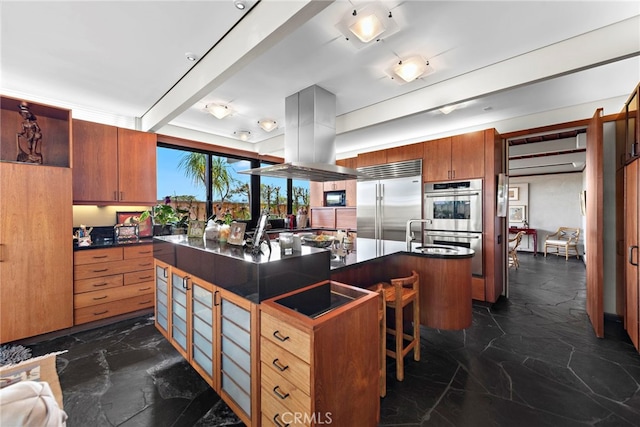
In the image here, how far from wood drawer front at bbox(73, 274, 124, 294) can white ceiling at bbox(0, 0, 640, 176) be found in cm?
212

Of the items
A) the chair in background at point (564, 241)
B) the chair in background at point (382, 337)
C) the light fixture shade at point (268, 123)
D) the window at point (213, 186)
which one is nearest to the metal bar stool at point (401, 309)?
the chair in background at point (382, 337)

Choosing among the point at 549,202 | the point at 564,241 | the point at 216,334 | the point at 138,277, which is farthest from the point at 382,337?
the point at 549,202

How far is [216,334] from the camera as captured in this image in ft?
5.98

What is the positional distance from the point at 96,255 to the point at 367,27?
3771 mm

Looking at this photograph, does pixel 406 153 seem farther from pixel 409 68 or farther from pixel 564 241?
pixel 564 241

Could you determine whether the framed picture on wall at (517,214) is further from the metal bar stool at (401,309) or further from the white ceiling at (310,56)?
the metal bar stool at (401,309)

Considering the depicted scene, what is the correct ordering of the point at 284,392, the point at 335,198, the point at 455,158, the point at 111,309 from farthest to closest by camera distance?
1. the point at 335,198
2. the point at 455,158
3. the point at 111,309
4. the point at 284,392

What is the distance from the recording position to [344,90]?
3.18m

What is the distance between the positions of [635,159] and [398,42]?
2.43 metres

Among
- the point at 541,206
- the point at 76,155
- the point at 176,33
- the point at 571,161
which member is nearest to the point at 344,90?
the point at 176,33

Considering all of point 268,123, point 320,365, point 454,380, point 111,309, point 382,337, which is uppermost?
point 268,123

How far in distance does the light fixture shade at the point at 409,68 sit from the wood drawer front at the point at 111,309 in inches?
161

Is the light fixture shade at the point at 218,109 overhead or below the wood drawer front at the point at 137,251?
overhead

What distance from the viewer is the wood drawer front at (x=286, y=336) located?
1.21 meters
